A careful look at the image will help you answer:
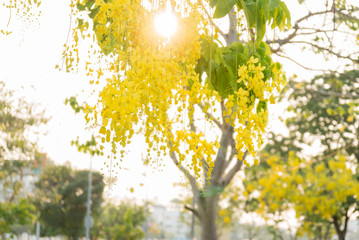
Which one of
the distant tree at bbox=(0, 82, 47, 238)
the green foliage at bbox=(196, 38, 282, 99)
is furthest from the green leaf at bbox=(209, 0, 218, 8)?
the distant tree at bbox=(0, 82, 47, 238)

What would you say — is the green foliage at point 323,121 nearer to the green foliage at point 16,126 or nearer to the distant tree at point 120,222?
the green foliage at point 16,126

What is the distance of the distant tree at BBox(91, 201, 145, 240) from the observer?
26.0m

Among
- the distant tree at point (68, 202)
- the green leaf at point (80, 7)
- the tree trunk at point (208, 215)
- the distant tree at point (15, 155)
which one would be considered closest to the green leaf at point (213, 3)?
the green leaf at point (80, 7)

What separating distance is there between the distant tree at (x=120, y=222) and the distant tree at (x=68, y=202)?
1757 mm

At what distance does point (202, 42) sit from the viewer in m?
2.35

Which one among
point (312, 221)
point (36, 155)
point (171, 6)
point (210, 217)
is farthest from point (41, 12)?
point (312, 221)

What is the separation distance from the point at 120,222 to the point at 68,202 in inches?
270

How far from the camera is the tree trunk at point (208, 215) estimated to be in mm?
4656

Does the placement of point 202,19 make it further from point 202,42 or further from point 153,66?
point 153,66

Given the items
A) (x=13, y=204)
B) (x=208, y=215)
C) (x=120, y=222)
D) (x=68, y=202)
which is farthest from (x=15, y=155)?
(x=120, y=222)

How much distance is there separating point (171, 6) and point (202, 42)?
257mm

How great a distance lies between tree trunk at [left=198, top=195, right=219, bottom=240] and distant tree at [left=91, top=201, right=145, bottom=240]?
20.8 m

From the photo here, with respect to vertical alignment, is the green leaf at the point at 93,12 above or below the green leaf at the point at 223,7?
above

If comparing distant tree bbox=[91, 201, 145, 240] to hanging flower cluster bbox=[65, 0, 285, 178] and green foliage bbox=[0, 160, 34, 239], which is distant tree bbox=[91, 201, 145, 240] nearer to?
green foliage bbox=[0, 160, 34, 239]
